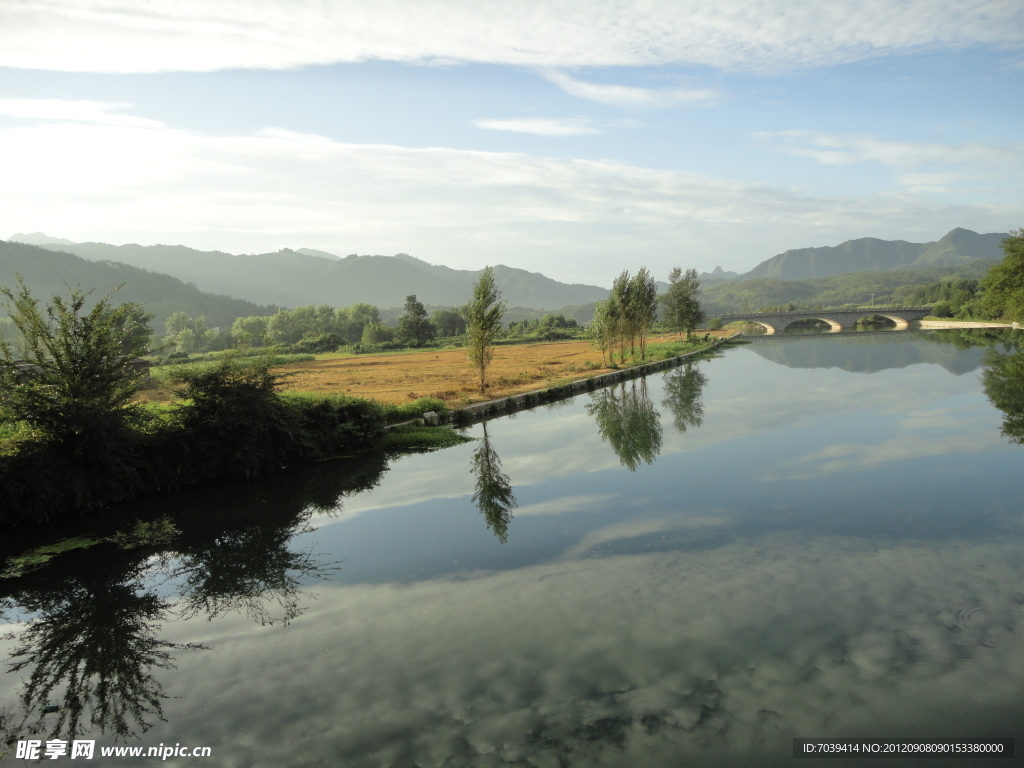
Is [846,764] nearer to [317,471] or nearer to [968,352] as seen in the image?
[317,471]

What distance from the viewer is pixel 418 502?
12602 mm

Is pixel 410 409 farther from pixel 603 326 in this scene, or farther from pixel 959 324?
pixel 959 324

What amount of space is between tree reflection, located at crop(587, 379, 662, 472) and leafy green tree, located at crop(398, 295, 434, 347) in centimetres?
6402

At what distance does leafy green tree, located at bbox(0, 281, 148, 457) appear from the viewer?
38.5 feet

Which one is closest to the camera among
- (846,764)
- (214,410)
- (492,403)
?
(846,764)

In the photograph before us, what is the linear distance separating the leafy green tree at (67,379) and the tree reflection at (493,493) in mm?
7479

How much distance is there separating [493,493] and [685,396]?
17391 millimetres

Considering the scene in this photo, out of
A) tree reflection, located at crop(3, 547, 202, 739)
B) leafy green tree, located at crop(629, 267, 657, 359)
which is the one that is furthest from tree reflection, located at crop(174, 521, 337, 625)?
leafy green tree, located at crop(629, 267, 657, 359)

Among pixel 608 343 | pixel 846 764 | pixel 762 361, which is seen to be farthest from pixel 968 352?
pixel 846 764

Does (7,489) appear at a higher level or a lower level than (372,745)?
higher

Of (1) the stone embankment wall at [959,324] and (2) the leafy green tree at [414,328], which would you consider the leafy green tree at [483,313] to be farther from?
(1) the stone embankment wall at [959,324]

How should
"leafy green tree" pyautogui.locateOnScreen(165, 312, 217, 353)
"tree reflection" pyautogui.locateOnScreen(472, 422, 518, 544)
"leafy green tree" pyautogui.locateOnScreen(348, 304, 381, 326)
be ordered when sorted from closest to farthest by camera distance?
"tree reflection" pyautogui.locateOnScreen(472, 422, 518, 544), "leafy green tree" pyautogui.locateOnScreen(165, 312, 217, 353), "leafy green tree" pyautogui.locateOnScreen(348, 304, 381, 326)

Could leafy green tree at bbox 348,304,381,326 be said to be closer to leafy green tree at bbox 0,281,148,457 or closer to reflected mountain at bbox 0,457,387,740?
leafy green tree at bbox 0,281,148,457

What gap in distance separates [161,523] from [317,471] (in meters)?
4.44
